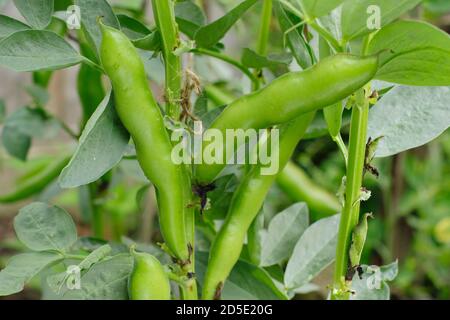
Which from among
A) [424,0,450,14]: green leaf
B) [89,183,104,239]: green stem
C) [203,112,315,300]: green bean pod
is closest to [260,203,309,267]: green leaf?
[203,112,315,300]: green bean pod

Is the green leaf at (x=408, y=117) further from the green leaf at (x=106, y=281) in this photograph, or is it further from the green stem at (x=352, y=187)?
the green leaf at (x=106, y=281)

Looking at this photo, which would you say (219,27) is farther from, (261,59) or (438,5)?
(438,5)

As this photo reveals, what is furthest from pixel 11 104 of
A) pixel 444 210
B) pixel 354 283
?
pixel 354 283

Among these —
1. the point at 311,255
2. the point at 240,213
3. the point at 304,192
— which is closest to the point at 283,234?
the point at 311,255

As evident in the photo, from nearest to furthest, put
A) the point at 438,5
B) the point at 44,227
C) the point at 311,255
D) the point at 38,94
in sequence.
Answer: the point at 44,227, the point at 311,255, the point at 38,94, the point at 438,5

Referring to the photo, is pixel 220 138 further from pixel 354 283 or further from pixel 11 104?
pixel 11 104
